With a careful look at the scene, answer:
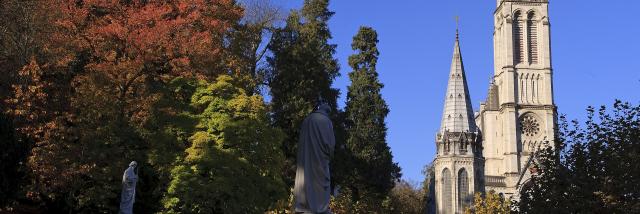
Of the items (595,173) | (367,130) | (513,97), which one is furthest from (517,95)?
(595,173)

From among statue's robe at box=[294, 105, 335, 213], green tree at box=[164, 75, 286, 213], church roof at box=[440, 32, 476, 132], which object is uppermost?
church roof at box=[440, 32, 476, 132]

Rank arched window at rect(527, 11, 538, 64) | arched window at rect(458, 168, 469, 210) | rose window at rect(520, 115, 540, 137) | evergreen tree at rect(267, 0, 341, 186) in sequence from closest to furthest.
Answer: evergreen tree at rect(267, 0, 341, 186) < arched window at rect(458, 168, 469, 210) < rose window at rect(520, 115, 540, 137) < arched window at rect(527, 11, 538, 64)

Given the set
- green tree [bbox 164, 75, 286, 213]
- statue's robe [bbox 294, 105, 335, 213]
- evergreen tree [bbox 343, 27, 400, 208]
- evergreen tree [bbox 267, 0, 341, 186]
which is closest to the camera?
statue's robe [bbox 294, 105, 335, 213]

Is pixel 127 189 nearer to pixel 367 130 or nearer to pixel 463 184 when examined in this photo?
pixel 367 130

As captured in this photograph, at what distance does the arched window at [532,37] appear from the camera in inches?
3551

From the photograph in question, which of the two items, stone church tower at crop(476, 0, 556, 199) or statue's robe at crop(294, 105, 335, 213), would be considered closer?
statue's robe at crop(294, 105, 335, 213)

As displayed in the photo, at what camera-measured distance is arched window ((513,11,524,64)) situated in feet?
296

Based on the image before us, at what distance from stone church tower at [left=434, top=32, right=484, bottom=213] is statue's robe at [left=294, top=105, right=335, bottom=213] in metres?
64.3

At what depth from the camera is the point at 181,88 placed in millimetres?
32562

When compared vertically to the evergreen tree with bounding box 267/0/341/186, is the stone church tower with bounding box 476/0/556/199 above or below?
above

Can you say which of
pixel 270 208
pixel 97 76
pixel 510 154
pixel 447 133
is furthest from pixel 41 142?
pixel 510 154

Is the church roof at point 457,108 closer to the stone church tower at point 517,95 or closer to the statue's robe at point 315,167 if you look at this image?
the stone church tower at point 517,95

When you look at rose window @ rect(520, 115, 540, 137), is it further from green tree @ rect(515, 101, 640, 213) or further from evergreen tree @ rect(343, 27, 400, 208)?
green tree @ rect(515, 101, 640, 213)

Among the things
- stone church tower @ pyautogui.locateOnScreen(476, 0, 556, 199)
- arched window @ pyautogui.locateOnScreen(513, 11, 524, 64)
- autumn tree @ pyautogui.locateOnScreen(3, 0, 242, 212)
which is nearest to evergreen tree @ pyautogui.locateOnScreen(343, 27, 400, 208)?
autumn tree @ pyautogui.locateOnScreen(3, 0, 242, 212)
